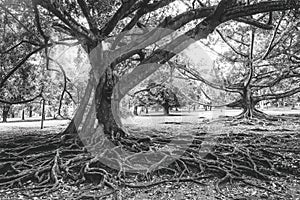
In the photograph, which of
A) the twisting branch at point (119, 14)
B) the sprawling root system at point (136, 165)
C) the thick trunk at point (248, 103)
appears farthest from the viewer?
the thick trunk at point (248, 103)

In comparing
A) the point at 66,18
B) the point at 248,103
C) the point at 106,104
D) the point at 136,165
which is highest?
the point at 66,18

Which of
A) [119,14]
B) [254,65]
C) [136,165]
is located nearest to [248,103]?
[254,65]

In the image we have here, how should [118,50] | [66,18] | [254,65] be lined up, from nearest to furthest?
1. [66,18]
2. [118,50]
3. [254,65]

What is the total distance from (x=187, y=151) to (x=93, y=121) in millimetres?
2004

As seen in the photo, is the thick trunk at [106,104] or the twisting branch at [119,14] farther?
the thick trunk at [106,104]

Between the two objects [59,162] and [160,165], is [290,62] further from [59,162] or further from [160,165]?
[59,162]

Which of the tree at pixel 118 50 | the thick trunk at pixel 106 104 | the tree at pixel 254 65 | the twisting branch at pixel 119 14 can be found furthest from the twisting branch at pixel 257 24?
the tree at pixel 254 65

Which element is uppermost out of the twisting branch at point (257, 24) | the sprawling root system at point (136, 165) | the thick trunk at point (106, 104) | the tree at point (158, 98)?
the twisting branch at point (257, 24)

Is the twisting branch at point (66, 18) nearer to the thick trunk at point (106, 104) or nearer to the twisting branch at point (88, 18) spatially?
the twisting branch at point (88, 18)

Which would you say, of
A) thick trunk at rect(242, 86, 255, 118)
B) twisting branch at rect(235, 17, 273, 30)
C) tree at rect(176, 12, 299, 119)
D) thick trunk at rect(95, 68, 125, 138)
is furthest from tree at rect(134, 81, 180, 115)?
thick trunk at rect(95, 68, 125, 138)

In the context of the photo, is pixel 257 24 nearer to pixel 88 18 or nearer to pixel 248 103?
pixel 88 18

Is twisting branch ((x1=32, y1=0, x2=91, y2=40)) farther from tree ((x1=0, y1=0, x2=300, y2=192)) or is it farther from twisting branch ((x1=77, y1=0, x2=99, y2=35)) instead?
twisting branch ((x1=77, y1=0, x2=99, y2=35))

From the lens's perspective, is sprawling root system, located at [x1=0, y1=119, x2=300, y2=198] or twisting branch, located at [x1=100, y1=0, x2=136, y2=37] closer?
sprawling root system, located at [x1=0, y1=119, x2=300, y2=198]

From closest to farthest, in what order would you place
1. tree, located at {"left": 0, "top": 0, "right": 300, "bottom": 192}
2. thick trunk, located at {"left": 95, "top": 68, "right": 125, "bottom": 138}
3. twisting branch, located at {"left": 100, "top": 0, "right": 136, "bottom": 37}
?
tree, located at {"left": 0, "top": 0, "right": 300, "bottom": 192}
twisting branch, located at {"left": 100, "top": 0, "right": 136, "bottom": 37}
thick trunk, located at {"left": 95, "top": 68, "right": 125, "bottom": 138}
